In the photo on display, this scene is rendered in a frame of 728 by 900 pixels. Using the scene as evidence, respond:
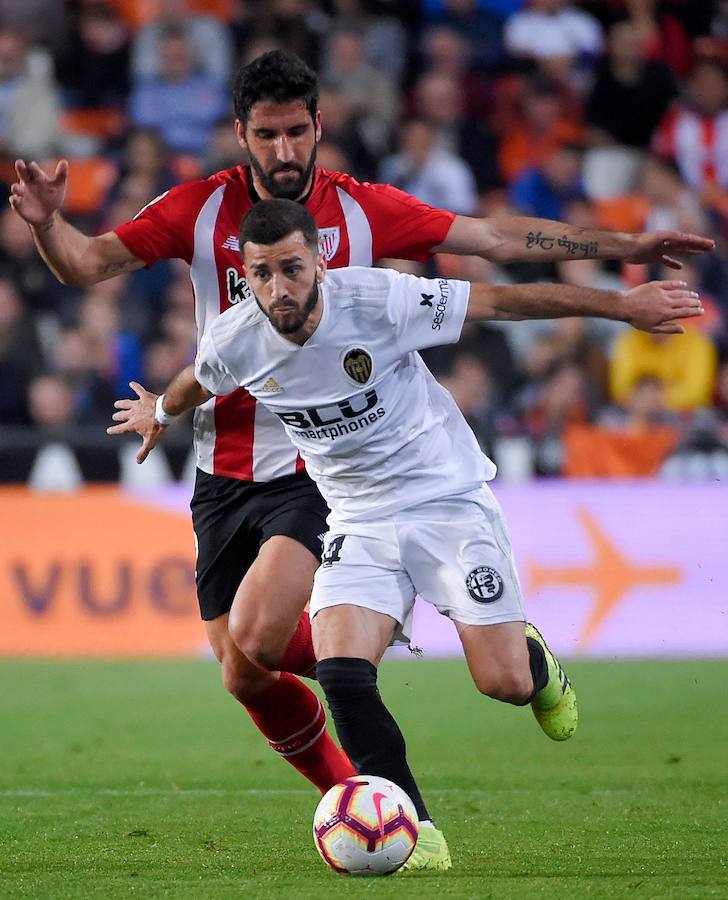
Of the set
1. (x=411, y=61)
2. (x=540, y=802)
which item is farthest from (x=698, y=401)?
(x=540, y=802)

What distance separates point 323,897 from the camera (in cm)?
410

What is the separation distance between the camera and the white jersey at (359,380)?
4969 mm

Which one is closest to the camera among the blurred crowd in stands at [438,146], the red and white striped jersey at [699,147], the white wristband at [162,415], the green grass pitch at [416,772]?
the green grass pitch at [416,772]

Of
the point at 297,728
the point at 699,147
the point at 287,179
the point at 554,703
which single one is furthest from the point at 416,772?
the point at 699,147

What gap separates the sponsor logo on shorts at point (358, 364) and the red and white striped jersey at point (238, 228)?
662mm

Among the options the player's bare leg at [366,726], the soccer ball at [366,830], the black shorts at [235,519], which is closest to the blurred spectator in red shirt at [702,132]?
the black shorts at [235,519]

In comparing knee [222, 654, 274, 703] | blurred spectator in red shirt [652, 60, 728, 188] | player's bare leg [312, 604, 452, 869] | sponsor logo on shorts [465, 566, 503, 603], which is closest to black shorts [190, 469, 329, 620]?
knee [222, 654, 274, 703]

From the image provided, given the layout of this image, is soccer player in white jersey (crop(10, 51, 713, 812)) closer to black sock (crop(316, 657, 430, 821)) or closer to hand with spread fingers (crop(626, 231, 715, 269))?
hand with spread fingers (crop(626, 231, 715, 269))

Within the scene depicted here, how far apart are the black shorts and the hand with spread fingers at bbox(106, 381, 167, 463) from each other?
51 cm

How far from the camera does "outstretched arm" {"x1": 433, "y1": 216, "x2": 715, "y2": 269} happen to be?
547 centimetres

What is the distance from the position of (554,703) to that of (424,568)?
758 millimetres

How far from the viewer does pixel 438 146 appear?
13.9 m

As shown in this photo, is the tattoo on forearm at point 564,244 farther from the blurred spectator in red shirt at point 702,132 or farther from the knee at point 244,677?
the blurred spectator in red shirt at point 702,132

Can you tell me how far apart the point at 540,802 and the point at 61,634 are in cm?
537
